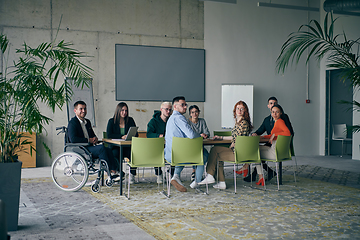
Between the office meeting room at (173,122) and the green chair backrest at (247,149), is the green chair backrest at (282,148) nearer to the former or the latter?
the office meeting room at (173,122)

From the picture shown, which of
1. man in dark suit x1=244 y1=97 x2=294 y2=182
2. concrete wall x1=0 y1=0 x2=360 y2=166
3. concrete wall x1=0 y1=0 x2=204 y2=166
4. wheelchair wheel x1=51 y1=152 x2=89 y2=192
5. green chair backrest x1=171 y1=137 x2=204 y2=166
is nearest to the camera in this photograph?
green chair backrest x1=171 y1=137 x2=204 y2=166

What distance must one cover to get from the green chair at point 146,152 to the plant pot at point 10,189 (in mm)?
1806

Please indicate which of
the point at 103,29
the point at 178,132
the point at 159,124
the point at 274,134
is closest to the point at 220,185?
the point at 178,132

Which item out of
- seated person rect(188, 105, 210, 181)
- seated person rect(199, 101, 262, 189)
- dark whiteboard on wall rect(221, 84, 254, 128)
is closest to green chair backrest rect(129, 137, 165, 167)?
seated person rect(199, 101, 262, 189)

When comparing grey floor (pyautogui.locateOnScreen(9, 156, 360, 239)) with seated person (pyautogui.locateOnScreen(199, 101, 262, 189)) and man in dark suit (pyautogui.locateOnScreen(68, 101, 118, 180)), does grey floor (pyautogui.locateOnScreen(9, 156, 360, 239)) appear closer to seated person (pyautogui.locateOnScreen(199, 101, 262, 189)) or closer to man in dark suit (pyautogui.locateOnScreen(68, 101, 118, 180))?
man in dark suit (pyautogui.locateOnScreen(68, 101, 118, 180))

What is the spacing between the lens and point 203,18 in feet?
34.1

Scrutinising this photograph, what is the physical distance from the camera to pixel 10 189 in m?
3.60

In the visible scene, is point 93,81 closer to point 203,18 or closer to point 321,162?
point 203,18

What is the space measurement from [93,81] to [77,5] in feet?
6.32

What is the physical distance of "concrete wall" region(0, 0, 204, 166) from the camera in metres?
8.64

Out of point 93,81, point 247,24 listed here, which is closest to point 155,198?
point 93,81

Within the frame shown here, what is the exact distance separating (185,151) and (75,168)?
1.69 metres

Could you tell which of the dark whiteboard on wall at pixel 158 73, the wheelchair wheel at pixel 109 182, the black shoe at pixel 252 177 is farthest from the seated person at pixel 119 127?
the dark whiteboard on wall at pixel 158 73

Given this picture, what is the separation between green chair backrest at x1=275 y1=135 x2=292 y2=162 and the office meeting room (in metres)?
0.03
